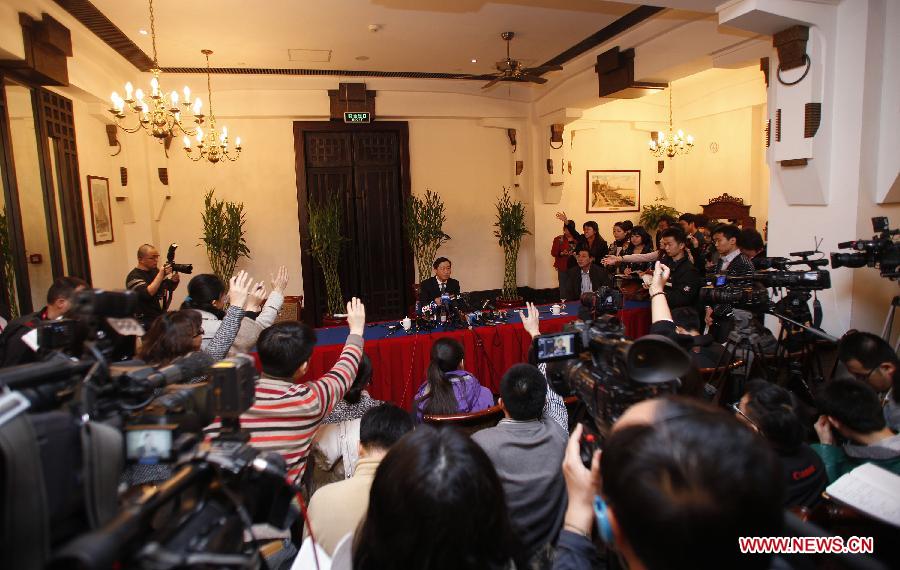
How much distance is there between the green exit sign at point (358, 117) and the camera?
7.56m

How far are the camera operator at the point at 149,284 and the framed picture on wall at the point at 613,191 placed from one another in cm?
720

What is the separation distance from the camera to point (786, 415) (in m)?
1.75

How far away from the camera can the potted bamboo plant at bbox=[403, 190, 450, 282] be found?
7824 millimetres

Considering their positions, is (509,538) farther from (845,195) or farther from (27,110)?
(27,110)

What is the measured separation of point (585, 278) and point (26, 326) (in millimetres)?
5117

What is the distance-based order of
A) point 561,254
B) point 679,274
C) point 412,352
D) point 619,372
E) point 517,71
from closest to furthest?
point 619,372 → point 412,352 → point 679,274 → point 517,71 → point 561,254

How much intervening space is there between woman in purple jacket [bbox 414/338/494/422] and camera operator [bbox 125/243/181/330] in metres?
2.42

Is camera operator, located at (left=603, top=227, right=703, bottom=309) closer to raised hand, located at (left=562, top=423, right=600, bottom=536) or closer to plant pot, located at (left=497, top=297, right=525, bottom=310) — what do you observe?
plant pot, located at (left=497, top=297, right=525, bottom=310)

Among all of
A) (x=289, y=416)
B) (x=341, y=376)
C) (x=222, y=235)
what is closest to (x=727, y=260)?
(x=341, y=376)

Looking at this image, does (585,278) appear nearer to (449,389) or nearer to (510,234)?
(510,234)

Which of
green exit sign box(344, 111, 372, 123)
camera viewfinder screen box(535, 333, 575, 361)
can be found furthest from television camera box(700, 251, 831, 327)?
green exit sign box(344, 111, 372, 123)

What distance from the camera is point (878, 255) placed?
3.14 m

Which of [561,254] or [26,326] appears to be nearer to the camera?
[26,326]

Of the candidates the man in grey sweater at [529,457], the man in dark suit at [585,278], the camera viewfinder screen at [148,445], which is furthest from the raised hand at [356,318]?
the man in dark suit at [585,278]
